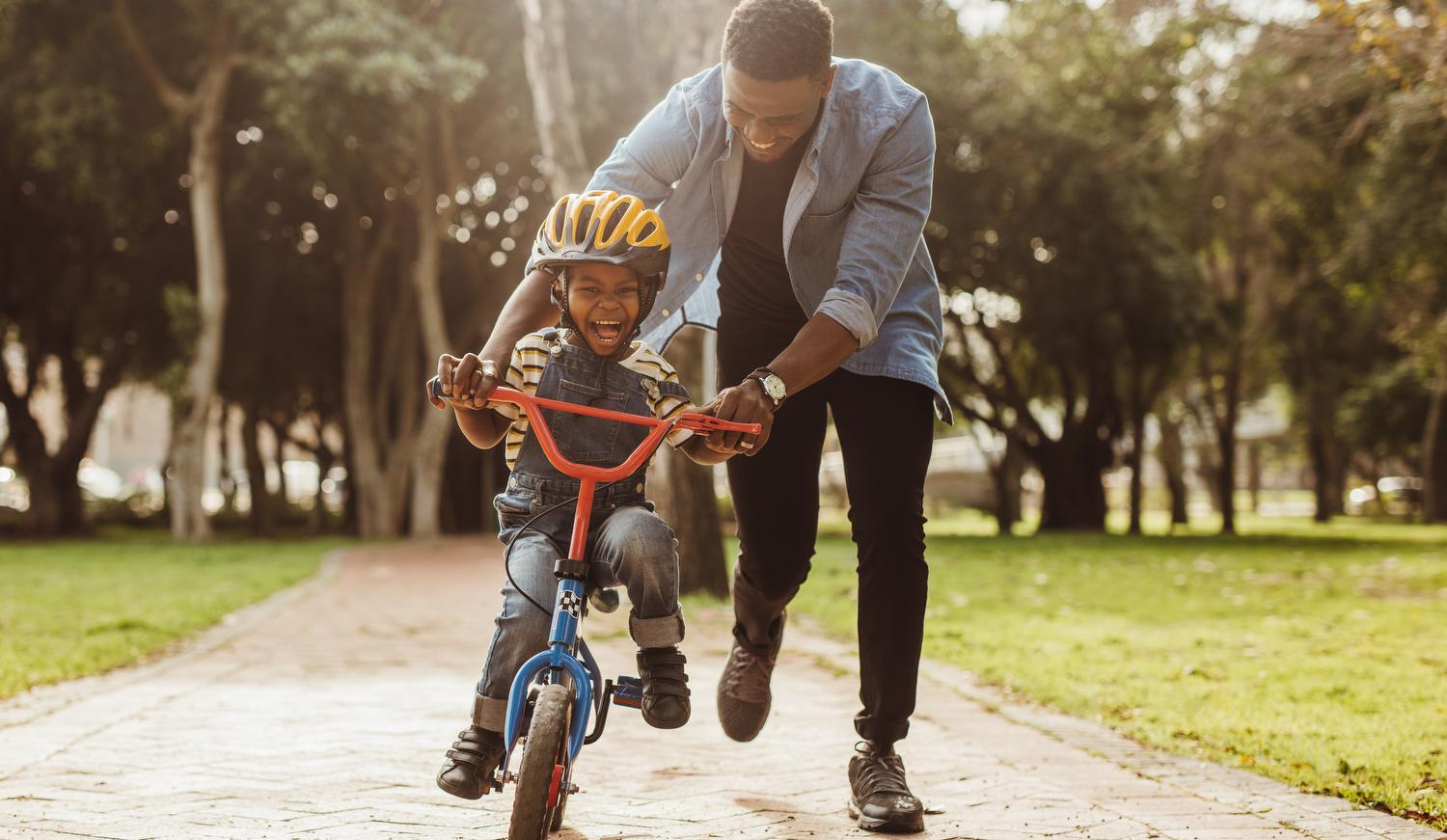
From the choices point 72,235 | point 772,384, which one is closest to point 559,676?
point 772,384

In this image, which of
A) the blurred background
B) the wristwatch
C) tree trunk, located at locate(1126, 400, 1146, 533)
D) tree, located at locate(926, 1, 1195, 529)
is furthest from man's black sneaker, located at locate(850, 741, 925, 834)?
tree trunk, located at locate(1126, 400, 1146, 533)

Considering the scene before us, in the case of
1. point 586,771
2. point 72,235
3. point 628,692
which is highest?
point 72,235

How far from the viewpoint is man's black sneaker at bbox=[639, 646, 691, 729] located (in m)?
3.14

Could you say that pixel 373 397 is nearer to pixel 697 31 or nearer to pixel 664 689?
pixel 697 31

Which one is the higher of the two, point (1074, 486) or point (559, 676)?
point (1074, 486)

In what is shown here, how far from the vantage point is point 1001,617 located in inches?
373

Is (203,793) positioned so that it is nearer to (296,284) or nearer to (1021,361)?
(296,284)

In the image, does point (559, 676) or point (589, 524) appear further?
point (589, 524)

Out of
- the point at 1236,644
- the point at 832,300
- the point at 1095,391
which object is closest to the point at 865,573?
the point at 832,300

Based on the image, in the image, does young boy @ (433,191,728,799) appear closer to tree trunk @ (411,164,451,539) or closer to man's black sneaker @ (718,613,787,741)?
man's black sneaker @ (718,613,787,741)

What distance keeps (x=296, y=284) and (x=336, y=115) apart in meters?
8.70

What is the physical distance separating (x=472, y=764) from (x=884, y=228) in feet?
5.35

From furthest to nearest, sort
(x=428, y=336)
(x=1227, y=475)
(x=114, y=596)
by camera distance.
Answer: (x=1227, y=475) < (x=428, y=336) < (x=114, y=596)

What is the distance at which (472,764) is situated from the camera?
2947mm
